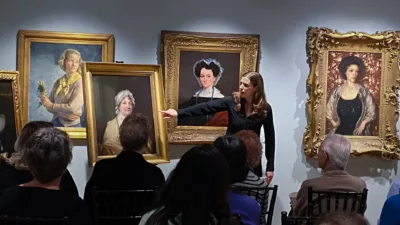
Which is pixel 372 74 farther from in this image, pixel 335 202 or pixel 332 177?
pixel 335 202

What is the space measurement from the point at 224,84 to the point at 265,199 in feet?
5.34

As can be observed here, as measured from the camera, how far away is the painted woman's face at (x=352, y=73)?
425 centimetres

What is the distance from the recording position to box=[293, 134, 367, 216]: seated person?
277 cm

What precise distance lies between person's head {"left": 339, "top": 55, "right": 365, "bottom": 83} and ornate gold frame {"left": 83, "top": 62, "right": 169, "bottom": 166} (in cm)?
148

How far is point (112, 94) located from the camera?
374 centimetres

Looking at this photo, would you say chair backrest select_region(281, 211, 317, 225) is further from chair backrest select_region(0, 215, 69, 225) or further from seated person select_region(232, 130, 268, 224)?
chair backrest select_region(0, 215, 69, 225)

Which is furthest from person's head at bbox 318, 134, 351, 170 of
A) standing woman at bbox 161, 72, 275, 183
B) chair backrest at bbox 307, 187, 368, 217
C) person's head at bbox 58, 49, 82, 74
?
person's head at bbox 58, 49, 82, 74

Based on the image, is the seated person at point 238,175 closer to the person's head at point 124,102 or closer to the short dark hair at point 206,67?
the person's head at point 124,102

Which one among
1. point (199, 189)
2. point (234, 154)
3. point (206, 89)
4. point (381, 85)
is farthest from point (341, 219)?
point (381, 85)

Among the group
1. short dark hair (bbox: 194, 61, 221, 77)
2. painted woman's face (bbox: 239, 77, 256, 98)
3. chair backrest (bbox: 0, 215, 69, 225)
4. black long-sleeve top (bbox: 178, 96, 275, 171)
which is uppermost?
short dark hair (bbox: 194, 61, 221, 77)

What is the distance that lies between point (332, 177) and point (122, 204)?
43.8 inches

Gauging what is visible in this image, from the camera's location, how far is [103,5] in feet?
13.3

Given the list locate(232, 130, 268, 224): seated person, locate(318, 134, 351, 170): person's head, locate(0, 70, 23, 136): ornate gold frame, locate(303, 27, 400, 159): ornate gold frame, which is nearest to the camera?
locate(232, 130, 268, 224): seated person

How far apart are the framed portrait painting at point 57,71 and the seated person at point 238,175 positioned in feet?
6.28
